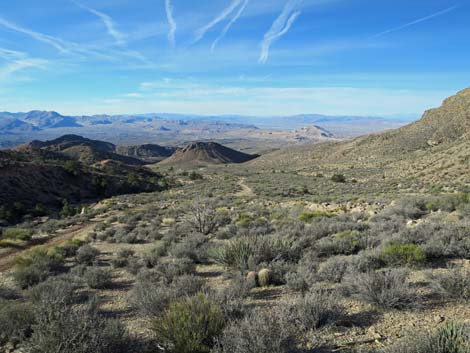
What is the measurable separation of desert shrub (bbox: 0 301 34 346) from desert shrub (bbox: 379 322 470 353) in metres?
5.44

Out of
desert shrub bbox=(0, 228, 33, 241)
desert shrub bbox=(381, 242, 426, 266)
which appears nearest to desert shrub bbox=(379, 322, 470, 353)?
desert shrub bbox=(381, 242, 426, 266)

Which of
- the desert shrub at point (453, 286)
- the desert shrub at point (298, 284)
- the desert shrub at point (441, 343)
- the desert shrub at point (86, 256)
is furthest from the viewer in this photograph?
the desert shrub at point (86, 256)

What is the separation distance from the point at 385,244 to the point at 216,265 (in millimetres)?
4713

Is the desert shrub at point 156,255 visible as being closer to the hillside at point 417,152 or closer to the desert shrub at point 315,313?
the desert shrub at point 315,313

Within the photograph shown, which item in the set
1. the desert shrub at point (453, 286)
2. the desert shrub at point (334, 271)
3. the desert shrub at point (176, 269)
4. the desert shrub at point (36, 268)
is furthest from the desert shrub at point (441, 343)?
the desert shrub at point (36, 268)

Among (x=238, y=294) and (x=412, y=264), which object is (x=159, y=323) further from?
(x=412, y=264)

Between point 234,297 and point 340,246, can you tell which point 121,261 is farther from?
point 340,246

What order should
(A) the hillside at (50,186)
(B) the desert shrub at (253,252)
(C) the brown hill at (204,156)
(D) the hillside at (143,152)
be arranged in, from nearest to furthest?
(B) the desert shrub at (253,252) < (A) the hillside at (50,186) < (C) the brown hill at (204,156) < (D) the hillside at (143,152)

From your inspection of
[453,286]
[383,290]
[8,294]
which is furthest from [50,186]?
[453,286]

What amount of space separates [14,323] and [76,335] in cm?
204

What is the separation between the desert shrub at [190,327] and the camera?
452cm

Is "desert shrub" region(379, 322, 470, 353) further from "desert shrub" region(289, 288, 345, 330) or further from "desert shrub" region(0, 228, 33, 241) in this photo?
"desert shrub" region(0, 228, 33, 241)

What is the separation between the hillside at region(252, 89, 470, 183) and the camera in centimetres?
3911

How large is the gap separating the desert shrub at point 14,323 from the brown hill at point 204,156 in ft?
351
